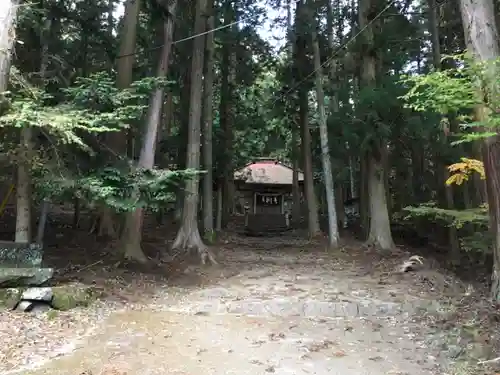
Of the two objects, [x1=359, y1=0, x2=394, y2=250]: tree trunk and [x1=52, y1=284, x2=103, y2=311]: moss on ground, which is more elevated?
[x1=359, y1=0, x2=394, y2=250]: tree trunk

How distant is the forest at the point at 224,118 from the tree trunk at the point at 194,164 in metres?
0.05

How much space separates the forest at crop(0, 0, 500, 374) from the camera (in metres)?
6.32

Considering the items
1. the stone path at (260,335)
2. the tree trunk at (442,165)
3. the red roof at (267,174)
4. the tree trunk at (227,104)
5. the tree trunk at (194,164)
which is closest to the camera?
the stone path at (260,335)

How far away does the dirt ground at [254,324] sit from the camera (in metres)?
4.79

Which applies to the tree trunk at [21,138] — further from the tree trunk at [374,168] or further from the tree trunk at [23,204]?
the tree trunk at [374,168]

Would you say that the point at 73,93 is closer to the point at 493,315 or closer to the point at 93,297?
the point at 93,297

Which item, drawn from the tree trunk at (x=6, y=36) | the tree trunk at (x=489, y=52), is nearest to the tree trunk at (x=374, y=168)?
the tree trunk at (x=489, y=52)

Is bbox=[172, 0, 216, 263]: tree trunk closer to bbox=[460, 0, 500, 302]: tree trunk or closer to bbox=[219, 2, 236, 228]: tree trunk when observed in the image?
bbox=[219, 2, 236, 228]: tree trunk

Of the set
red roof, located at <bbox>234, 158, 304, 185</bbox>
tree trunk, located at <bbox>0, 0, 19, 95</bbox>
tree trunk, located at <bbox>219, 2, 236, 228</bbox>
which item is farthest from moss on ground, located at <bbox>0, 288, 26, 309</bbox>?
red roof, located at <bbox>234, 158, 304, 185</bbox>

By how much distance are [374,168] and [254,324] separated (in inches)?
311

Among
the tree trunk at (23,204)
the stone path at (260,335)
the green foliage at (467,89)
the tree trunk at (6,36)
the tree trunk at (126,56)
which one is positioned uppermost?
the tree trunk at (126,56)

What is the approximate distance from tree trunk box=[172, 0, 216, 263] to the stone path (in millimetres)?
2326

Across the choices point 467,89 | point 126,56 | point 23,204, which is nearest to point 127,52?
point 126,56

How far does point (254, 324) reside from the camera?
6.70 metres
